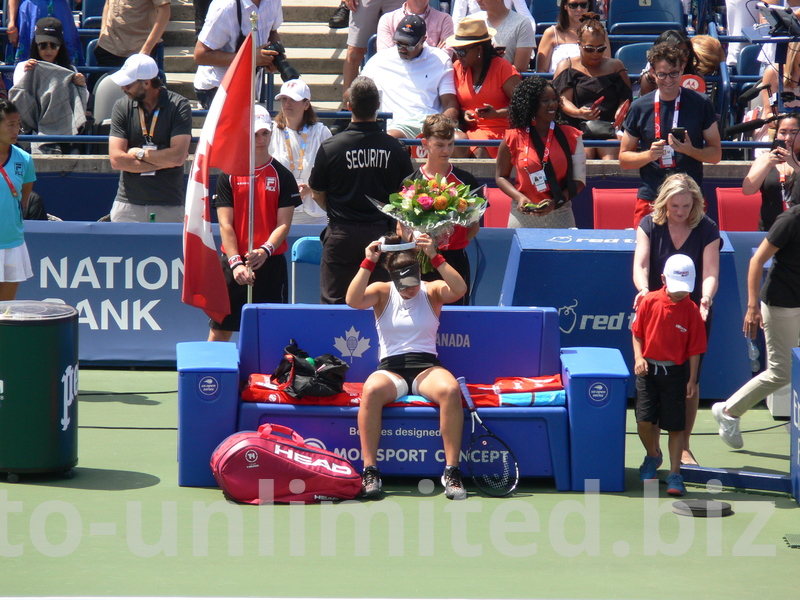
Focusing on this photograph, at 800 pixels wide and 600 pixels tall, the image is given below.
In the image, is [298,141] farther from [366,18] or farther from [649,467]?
[649,467]

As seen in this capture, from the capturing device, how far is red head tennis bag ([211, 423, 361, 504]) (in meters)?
6.43

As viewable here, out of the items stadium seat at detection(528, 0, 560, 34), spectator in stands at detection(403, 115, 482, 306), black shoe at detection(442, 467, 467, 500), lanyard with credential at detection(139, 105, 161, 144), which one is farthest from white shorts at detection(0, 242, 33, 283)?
stadium seat at detection(528, 0, 560, 34)

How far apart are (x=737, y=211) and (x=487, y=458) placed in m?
5.38

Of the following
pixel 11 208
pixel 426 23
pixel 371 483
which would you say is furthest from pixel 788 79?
pixel 11 208

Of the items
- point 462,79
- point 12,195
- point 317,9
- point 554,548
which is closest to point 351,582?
point 554,548

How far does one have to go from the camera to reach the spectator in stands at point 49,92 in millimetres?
11781

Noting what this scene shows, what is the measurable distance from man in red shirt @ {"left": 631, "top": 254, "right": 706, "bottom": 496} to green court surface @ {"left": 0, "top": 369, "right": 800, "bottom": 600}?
0.88 ft

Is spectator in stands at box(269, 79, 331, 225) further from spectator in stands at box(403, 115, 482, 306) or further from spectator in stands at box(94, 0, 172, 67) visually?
spectator in stands at box(94, 0, 172, 67)

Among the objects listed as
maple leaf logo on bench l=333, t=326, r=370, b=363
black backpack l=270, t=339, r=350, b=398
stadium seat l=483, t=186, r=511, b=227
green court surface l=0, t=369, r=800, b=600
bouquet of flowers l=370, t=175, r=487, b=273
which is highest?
bouquet of flowers l=370, t=175, r=487, b=273

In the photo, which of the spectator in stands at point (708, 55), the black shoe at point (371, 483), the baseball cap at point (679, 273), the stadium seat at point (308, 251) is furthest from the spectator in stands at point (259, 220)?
the spectator in stands at point (708, 55)

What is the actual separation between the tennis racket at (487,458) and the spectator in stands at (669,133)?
2827 millimetres

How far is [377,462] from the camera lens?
698 centimetres

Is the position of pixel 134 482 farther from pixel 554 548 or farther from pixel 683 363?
pixel 683 363

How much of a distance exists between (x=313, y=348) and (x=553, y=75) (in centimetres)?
544
